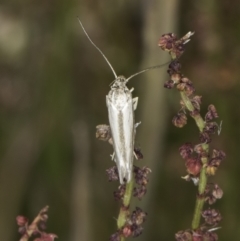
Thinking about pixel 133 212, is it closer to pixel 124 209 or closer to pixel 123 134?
pixel 124 209

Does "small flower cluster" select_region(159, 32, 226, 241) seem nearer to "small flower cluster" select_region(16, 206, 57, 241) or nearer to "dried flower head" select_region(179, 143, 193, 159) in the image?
"dried flower head" select_region(179, 143, 193, 159)

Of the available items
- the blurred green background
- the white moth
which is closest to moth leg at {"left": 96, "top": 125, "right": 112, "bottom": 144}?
the white moth

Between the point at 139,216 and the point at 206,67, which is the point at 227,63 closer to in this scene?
the point at 206,67

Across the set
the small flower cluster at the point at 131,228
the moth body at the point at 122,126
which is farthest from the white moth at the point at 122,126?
the small flower cluster at the point at 131,228

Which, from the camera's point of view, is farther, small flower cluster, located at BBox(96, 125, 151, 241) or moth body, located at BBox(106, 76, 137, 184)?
moth body, located at BBox(106, 76, 137, 184)

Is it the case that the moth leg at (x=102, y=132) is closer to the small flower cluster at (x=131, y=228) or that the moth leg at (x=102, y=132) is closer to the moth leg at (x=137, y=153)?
the moth leg at (x=137, y=153)
